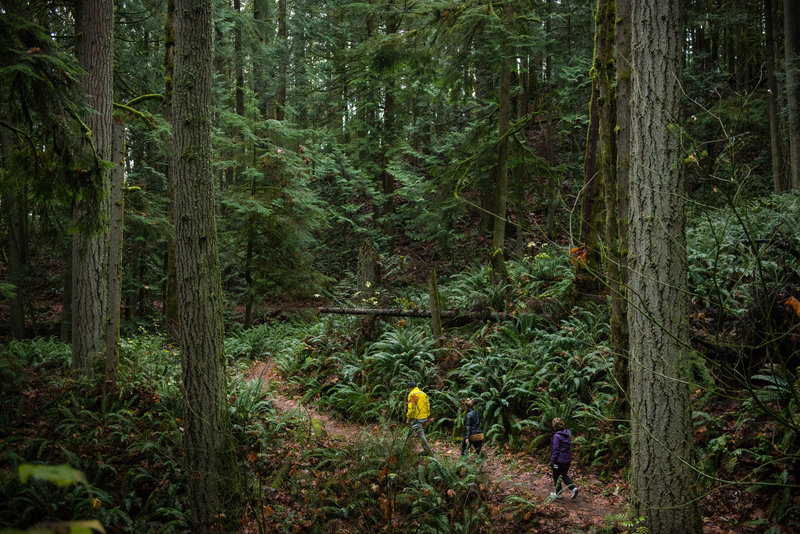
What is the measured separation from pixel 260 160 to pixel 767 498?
13.9m

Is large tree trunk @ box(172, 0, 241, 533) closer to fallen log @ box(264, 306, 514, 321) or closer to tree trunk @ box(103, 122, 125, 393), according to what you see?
tree trunk @ box(103, 122, 125, 393)

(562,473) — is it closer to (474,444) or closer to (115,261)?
(474,444)

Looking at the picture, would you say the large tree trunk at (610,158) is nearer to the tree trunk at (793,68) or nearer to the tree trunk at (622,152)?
the tree trunk at (622,152)

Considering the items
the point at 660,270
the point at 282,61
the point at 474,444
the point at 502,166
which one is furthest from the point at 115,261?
the point at 282,61

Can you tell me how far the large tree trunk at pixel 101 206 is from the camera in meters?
7.71

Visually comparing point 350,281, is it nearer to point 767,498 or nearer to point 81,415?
point 81,415

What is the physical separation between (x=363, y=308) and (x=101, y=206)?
7006mm

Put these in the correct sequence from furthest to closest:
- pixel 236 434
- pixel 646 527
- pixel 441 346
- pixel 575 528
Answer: pixel 441 346 → pixel 236 434 → pixel 575 528 → pixel 646 527

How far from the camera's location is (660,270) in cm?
495

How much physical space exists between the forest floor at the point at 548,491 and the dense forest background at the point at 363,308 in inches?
3.0

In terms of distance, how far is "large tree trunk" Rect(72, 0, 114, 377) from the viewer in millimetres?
7707

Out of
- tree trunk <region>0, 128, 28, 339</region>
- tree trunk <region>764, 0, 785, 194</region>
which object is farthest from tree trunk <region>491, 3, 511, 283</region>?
tree trunk <region>0, 128, 28, 339</region>

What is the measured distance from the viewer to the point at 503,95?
1200 cm

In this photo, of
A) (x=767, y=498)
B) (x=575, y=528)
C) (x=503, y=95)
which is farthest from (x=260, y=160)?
(x=767, y=498)
